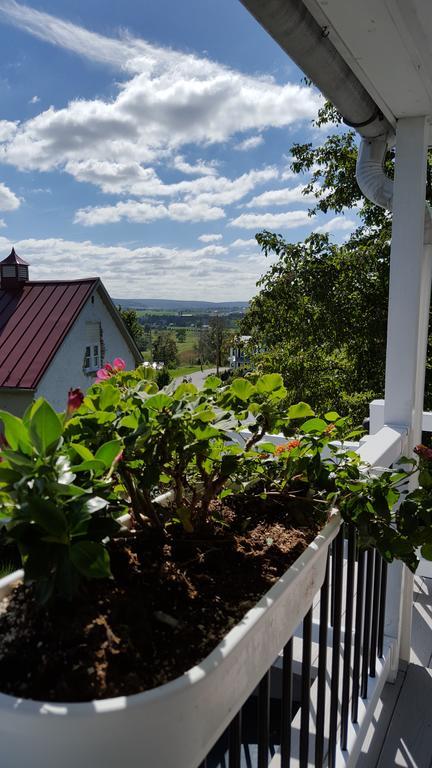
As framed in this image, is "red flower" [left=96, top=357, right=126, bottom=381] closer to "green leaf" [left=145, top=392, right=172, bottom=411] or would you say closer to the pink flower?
the pink flower

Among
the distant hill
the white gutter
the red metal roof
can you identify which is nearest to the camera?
the white gutter

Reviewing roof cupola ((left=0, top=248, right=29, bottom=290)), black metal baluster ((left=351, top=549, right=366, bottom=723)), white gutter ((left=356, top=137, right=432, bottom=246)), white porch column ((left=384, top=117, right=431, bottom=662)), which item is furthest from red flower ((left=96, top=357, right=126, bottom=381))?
roof cupola ((left=0, top=248, right=29, bottom=290))

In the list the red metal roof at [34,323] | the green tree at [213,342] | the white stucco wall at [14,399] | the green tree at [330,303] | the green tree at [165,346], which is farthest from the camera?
the green tree at [165,346]

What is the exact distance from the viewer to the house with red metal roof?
36.1 ft

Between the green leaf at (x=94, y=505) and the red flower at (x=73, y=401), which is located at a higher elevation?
the red flower at (x=73, y=401)

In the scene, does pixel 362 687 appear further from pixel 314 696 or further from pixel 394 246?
pixel 394 246

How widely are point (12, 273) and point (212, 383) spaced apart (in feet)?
40.4

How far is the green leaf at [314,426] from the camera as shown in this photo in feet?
2.91

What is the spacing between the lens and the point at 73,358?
1193cm

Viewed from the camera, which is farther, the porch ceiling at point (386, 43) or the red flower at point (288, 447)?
the porch ceiling at point (386, 43)

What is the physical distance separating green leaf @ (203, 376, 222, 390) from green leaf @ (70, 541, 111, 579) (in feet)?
1.31

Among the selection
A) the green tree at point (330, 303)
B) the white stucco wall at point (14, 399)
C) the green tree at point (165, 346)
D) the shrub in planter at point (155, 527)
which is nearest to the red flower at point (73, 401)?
the shrub in planter at point (155, 527)

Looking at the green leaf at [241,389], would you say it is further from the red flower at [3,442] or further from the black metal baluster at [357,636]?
the black metal baluster at [357,636]

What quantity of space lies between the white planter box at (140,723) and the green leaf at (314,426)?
42 centimetres
